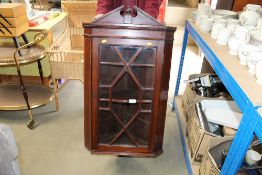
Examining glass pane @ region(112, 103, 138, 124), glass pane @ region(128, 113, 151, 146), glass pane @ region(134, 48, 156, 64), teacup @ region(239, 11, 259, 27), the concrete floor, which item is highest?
teacup @ region(239, 11, 259, 27)

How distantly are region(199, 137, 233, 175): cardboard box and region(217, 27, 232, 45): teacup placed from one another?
0.58m

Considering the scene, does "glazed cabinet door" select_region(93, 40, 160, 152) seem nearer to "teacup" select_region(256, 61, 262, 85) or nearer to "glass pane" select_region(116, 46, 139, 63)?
"glass pane" select_region(116, 46, 139, 63)

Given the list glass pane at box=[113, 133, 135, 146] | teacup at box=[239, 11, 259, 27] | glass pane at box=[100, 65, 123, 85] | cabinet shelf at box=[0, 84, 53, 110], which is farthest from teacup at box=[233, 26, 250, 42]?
cabinet shelf at box=[0, 84, 53, 110]

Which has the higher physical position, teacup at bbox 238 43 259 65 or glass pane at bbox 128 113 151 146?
teacup at bbox 238 43 259 65

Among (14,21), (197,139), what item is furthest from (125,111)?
(14,21)

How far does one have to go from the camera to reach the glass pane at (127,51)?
1423 mm

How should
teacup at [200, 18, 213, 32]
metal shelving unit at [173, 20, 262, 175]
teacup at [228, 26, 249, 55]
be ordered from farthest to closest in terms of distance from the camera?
teacup at [200, 18, 213, 32], teacup at [228, 26, 249, 55], metal shelving unit at [173, 20, 262, 175]

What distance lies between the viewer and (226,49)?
1.46 metres

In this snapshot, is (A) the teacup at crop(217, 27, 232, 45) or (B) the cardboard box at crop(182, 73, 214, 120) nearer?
(A) the teacup at crop(217, 27, 232, 45)

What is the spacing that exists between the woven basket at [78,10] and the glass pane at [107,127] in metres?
1.31

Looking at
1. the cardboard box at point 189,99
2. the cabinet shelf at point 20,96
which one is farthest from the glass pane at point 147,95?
the cabinet shelf at point 20,96

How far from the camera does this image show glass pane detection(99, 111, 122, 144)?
1608 millimetres

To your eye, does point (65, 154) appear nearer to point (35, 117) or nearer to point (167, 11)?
point (35, 117)

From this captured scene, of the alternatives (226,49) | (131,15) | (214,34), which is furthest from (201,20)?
(131,15)
